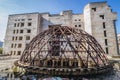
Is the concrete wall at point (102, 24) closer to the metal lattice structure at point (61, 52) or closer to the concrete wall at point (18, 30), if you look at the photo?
the metal lattice structure at point (61, 52)

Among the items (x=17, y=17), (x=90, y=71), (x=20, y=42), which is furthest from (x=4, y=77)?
(x=17, y=17)

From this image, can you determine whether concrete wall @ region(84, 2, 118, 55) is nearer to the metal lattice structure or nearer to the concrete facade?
the concrete facade

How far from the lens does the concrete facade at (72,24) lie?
48938 mm

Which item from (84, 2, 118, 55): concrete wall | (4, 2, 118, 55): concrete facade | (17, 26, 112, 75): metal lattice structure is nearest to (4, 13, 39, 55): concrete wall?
(4, 2, 118, 55): concrete facade

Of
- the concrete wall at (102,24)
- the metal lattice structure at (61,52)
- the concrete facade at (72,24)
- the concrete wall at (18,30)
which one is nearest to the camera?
the metal lattice structure at (61,52)

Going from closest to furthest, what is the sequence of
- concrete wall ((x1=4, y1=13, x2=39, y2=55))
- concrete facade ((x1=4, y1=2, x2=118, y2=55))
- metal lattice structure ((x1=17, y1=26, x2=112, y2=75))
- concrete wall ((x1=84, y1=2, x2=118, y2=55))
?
metal lattice structure ((x1=17, y1=26, x2=112, y2=75)) → concrete wall ((x1=84, y1=2, x2=118, y2=55)) → concrete facade ((x1=4, y1=2, x2=118, y2=55)) → concrete wall ((x1=4, y1=13, x2=39, y2=55))

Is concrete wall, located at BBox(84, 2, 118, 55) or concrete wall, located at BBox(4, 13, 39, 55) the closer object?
concrete wall, located at BBox(84, 2, 118, 55)

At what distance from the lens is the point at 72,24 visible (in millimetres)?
56156

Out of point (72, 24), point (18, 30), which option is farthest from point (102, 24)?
point (18, 30)

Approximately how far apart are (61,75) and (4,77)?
36.9 ft

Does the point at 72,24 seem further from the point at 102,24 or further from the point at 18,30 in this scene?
the point at 18,30

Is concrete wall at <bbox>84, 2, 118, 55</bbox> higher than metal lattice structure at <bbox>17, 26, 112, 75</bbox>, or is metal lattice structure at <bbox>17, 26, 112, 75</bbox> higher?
concrete wall at <bbox>84, 2, 118, 55</bbox>

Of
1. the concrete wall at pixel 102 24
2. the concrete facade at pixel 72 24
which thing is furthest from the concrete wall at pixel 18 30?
the concrete wall at pixel 102 24

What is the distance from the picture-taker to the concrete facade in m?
48.9
